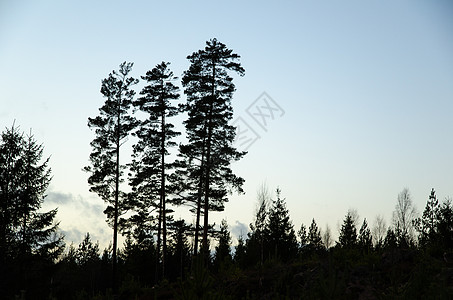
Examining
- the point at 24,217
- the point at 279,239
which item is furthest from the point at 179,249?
the point at 24,217

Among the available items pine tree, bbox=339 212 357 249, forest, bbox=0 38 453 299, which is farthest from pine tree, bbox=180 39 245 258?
pine tree, bbox=339 212 357 249

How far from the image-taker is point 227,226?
64312mm

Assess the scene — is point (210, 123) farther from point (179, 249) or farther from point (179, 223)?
point (179, 249)

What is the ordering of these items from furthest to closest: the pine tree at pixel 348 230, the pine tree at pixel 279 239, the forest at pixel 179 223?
the pine tree at pixel 348 230 < the pine tree at pixel 279 239 < the forest at pixel 179 223

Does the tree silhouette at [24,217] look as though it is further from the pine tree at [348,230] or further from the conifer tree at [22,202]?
the pine tree at [348,230]

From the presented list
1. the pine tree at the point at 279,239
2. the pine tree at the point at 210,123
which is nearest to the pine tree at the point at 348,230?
the pine tree at the point at 279,239

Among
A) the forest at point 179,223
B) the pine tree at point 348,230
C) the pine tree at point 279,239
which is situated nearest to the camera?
the forest at point 179,223

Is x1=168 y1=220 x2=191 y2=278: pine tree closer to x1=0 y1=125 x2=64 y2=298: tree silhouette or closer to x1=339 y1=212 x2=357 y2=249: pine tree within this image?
x1=0 y1=125 x2=64 y2=298: tree silhouette

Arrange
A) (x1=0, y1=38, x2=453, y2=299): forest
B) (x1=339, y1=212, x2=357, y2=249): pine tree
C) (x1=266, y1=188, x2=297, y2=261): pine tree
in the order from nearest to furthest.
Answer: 1. (x1=0, y1=38, x2=453, y2=299): forest
2. (x1=266, y1=188, x2=297, y2=261): pine tree
3. (x1=339, y1=212, x2=357, y2=249): pine tree

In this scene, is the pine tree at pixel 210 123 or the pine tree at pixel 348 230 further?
the pine tree at pixel 348 230

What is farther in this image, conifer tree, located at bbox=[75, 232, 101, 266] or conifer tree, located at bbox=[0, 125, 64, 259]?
conifer tree, located at bbox=[75, 232, 101, 266]

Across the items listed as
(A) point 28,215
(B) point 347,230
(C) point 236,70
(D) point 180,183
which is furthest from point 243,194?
(B) point 347,230

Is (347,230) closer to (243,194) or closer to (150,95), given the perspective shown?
(243,194)

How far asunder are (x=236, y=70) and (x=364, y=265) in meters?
14.8
